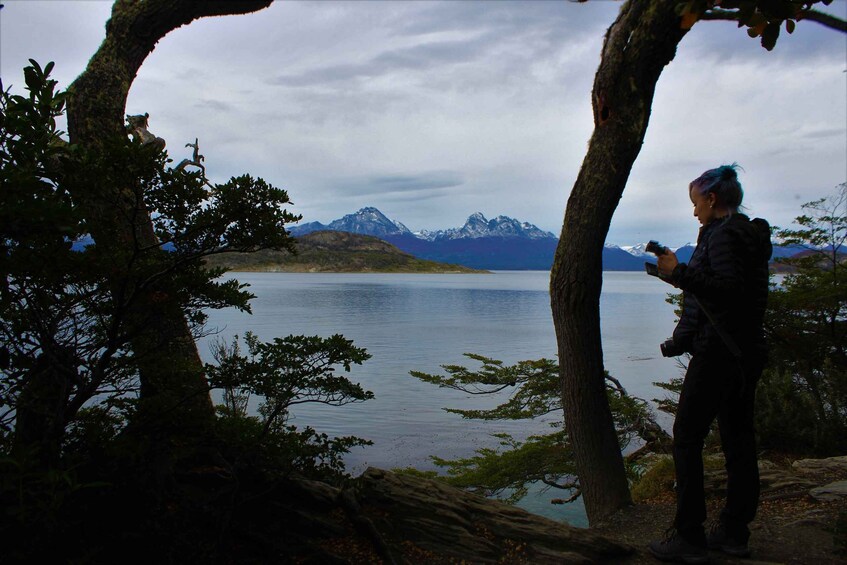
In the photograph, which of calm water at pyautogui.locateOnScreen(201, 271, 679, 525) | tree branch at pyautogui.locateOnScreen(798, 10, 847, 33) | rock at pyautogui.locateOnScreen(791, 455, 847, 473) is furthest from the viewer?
calm water at pyautogui.locateOnScreen(201, 271, 679, 525)

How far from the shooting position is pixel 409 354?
2392 cm

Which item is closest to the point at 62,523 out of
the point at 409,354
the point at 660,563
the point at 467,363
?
the point at 660,563

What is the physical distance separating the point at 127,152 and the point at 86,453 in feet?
4.50

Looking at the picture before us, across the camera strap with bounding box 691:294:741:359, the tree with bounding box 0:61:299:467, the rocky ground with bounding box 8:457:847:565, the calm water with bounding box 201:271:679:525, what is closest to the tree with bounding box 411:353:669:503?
the calm water with bounding box 201:271:679:525

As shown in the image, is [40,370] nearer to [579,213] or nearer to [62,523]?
[62,523]

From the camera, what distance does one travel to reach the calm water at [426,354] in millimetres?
12961

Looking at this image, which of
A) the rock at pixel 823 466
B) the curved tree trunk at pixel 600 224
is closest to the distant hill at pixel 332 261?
the rock at pixel 823 466

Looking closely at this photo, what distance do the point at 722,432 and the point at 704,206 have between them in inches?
49.0

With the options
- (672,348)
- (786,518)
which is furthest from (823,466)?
(672,348)

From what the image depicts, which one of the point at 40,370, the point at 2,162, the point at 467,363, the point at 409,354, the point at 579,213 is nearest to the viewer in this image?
the point at 2,162

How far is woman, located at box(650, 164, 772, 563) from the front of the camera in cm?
308

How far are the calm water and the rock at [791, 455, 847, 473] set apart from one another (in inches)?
168

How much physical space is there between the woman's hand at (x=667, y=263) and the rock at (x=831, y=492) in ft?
8.86

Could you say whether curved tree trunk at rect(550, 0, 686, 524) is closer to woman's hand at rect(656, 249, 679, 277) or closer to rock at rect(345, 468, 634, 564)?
rock at rect(345, 468, 634, 564)
